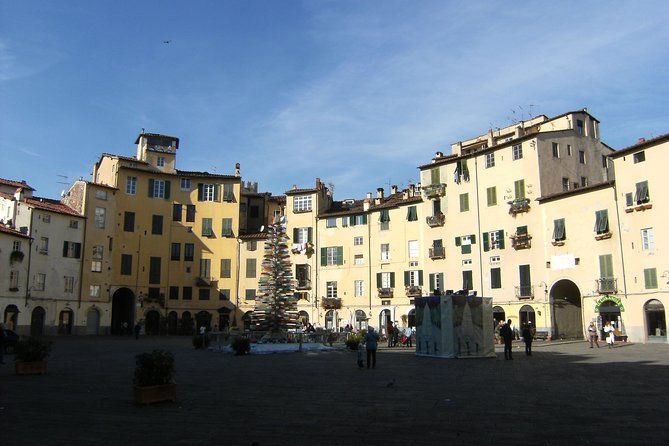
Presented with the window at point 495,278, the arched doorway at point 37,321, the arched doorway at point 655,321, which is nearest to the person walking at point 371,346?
the arched doorway at point 655,321

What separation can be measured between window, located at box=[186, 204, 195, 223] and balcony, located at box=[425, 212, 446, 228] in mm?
26721

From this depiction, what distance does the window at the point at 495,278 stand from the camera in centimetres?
5153

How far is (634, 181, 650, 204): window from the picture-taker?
41281 mm

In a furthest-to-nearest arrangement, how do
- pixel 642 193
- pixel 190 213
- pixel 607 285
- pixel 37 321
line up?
pixel 190 213 < pixel 37 321 < pixel 607 285 < pixel 642 193

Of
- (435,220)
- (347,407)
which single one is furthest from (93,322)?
(347,407)

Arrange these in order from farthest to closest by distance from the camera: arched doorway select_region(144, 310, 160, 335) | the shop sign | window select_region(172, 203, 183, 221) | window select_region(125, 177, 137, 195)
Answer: window select_region(172, 203, 183, 221)
window select_region(125, 177, 137, 195)
arched doorway select_region(144, 310, 160, 335)
the shop sign

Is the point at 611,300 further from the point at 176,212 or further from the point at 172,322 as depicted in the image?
the point at 176,212

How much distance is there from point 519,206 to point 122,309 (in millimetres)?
42677

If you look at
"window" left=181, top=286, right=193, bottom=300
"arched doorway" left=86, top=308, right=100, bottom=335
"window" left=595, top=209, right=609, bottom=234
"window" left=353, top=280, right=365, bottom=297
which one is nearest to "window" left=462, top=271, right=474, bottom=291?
"window" left=353, top=280, right=365, bottom=297

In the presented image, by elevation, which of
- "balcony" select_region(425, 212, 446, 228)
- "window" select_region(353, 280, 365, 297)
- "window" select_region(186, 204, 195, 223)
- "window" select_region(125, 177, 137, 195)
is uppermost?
"window" select_region(125, 177, 137, 195)

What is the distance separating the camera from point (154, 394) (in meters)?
13.0

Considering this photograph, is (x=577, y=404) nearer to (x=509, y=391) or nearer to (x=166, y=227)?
(x=509, y=391)

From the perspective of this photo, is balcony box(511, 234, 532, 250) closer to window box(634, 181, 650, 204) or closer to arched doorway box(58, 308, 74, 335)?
window box(634, 181, 650, 204)

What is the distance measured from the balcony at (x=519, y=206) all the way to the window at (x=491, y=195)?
6.38 ft
